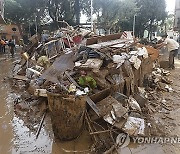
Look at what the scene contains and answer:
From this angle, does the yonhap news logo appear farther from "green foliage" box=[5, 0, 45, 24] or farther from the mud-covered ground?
"green foliage" box=[5, 0, 45, 24]

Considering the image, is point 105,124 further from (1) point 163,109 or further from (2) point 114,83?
(1) point 163,109

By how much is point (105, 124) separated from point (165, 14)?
30.2 meters

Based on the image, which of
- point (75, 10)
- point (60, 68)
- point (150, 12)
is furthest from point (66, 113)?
point (150, 12)

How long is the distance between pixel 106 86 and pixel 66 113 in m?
1.67

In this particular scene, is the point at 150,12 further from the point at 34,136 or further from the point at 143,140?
the point at 34,136

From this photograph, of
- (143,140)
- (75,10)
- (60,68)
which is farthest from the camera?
(75,10)

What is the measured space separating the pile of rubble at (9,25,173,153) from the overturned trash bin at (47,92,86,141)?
67mm

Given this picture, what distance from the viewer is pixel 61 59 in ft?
24.5

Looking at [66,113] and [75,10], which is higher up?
[75,10]

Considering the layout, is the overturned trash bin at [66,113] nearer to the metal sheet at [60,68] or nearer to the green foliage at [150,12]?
the metal sheet at [60,68]

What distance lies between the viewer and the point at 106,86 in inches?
227

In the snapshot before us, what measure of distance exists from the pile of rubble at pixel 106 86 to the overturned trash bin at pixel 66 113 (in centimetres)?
7

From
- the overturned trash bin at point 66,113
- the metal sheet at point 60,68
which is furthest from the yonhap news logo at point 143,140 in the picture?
the metal sheet at point 60,68

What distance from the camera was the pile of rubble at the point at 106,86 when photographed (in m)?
4.80
